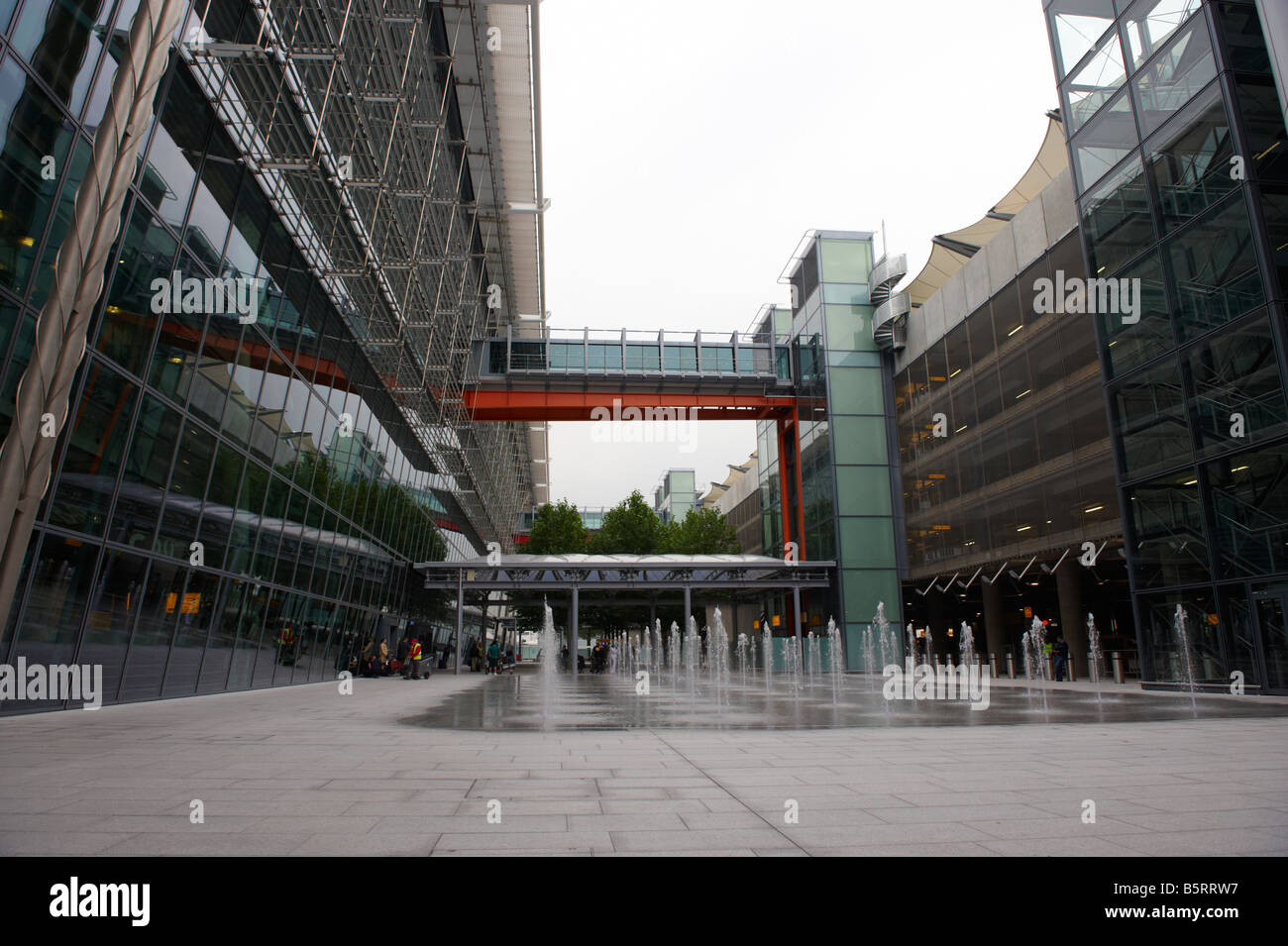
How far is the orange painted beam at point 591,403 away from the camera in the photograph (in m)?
38.1

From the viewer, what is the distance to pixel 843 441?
3712 cm

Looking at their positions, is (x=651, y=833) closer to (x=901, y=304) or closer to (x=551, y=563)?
(x=551, y=563)

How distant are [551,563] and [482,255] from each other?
13514mm

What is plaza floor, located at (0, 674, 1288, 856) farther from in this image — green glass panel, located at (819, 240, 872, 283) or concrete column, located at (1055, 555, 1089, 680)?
green glass panel, located at (819, 240, 872, 283)

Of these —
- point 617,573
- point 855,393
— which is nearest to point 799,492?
point 855,393

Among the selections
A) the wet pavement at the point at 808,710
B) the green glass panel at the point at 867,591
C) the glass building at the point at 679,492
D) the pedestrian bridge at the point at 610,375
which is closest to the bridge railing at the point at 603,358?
the pedestrian bridge at the point at 610,375

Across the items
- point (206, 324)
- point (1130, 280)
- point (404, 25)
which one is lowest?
point (206, 324)

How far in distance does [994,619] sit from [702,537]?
22.2 metres

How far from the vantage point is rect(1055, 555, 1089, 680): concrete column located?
1054 inches

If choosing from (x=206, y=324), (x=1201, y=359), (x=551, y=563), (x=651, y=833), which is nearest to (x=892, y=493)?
(x=551, y=563)

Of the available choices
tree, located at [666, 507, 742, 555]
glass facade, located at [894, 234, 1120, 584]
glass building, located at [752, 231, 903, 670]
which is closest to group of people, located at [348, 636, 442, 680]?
glass building, located at [752, 231, 903, 670]
